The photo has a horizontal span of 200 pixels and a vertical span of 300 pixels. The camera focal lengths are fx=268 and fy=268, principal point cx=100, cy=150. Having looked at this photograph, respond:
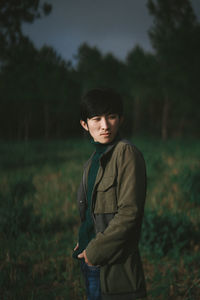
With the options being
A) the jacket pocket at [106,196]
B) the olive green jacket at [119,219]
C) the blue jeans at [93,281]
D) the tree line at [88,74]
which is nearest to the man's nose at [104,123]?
the olive green jacket at [119,219]

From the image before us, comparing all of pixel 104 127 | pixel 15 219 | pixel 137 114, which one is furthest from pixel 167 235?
pixel 137 114

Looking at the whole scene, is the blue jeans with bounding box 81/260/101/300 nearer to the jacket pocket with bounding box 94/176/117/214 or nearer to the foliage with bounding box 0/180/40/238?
the jacket pocket with bounding box 94/176/117/214

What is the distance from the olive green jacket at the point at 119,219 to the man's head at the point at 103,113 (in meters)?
0.09

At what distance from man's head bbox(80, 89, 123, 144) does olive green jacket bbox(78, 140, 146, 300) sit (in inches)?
3.7

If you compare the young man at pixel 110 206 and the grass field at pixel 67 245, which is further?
the grass field at pixel 67 245

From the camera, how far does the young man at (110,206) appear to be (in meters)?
1.40

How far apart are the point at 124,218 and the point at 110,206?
14cm

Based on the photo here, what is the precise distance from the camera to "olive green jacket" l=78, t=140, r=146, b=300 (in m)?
1.39

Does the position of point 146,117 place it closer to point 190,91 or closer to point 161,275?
point 190,91

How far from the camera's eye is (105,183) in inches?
59.9

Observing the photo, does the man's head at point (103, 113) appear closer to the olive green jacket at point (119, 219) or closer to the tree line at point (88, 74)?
the olive green jacket at point (119, 219)

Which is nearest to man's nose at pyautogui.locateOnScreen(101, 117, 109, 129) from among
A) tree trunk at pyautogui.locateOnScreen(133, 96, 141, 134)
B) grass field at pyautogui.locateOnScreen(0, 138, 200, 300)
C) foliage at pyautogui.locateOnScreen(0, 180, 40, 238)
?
grass field at pyautogui.locateOnScreen(0, 138, 200, 300)

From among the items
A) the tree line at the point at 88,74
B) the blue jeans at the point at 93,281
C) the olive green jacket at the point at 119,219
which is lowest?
the blue jeans at the point at 93,281

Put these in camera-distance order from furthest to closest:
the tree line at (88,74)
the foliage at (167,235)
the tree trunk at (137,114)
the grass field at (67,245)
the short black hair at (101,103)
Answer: the tree trunk at (137,114)
the tree line at (88,74)
the foliage at (167,235)
the grass field at (67,245)
the short black hair at (101,103)
